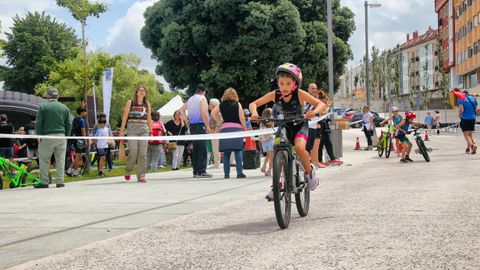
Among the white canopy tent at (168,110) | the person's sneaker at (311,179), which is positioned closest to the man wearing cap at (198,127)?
the person's sneaker at (311,179)

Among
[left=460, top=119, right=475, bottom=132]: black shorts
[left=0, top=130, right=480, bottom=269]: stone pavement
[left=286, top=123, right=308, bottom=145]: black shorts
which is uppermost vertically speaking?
[left=460, top=119, right=475, bottom=132]: black shorts

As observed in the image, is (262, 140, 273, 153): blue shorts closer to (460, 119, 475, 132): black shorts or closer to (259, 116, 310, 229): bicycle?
(460, 119, 475, 132): black shorts

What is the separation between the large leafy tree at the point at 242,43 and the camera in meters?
32.2

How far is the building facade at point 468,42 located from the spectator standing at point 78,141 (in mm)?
51548

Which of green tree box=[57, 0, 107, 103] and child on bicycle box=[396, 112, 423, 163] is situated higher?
green tree box=[57, 0, 107, 103]

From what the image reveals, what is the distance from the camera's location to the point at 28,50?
2625 inches

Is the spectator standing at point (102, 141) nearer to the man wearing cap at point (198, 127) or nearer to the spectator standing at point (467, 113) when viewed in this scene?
the man wearing cap at point (198, 127)

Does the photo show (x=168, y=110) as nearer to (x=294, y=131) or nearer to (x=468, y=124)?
(x=468, y=124)

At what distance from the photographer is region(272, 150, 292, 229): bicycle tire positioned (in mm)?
5633

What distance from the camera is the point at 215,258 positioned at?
15.0 ft

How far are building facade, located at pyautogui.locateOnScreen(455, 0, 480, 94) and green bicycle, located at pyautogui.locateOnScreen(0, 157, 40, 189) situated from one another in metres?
54.8

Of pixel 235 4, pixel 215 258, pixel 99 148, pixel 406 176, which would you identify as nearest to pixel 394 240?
pixel 215 258

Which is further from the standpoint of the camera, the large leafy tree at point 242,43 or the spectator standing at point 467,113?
the large leafy tree at point 242,43

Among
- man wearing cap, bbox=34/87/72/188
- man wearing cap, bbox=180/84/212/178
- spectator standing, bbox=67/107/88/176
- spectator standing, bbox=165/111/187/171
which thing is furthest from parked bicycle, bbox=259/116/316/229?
spectator standing, bbox=165/111/187/171
